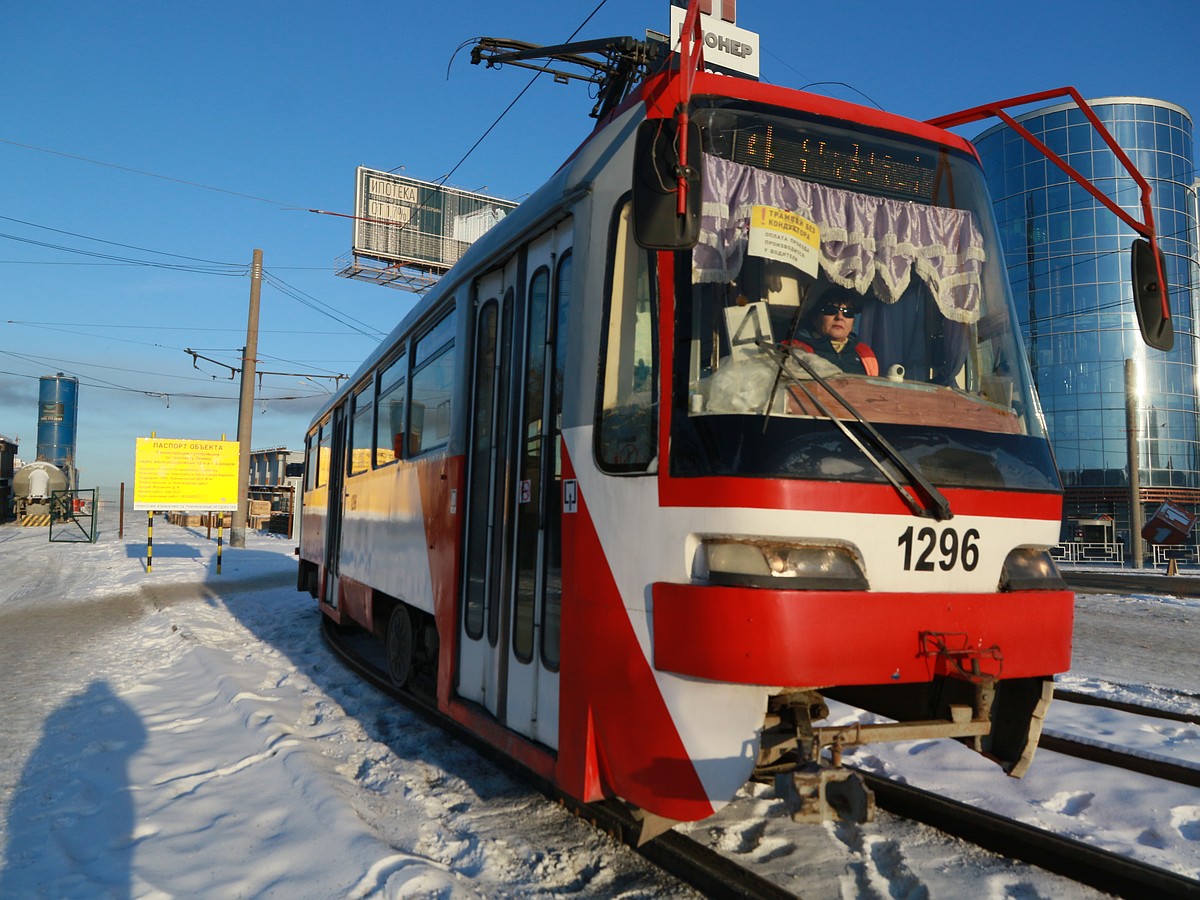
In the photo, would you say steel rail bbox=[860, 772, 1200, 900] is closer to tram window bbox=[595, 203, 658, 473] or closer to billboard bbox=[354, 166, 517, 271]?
tram window bbox=[595, 203, 658, 473]

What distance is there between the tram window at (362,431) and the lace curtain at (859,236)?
5.74 m

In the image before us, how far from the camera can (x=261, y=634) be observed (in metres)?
12.0

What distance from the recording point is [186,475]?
2333 centimetres

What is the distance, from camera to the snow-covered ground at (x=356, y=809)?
3.81 m

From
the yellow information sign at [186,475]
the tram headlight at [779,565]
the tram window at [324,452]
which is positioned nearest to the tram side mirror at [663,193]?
the tram headlight at [779,565]

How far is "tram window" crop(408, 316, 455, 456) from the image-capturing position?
5988 millimetres

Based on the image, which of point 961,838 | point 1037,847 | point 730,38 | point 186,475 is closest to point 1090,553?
point 186,475

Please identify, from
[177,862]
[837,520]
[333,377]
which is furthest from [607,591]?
[333,377]

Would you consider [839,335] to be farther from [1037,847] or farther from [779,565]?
[1037,847]

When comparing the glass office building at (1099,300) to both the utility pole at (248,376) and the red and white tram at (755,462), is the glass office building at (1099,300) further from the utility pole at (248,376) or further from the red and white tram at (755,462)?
the red and white tram at (755,462)

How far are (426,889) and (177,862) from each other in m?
1.22

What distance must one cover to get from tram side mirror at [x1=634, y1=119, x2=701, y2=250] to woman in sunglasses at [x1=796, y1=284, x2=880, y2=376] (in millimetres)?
767

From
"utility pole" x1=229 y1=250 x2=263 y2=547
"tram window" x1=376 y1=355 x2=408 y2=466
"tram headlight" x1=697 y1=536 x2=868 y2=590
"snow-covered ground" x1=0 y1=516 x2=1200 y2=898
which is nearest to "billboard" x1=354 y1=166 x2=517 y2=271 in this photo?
"utility pole" x1=229 y1=250 x2=263 y2=547

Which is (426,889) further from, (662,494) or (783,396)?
(783,396)
